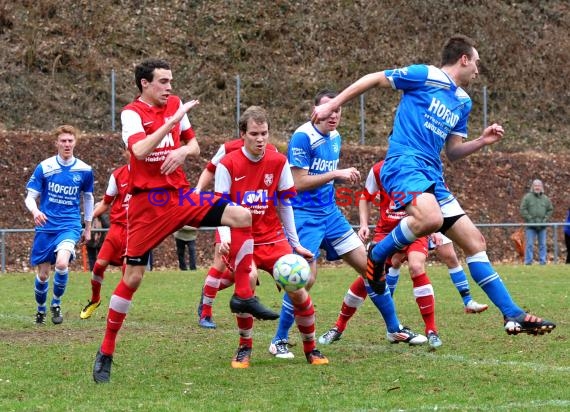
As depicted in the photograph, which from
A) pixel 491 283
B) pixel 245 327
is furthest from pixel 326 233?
pixel 491 283

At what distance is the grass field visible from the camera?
18.7 ft

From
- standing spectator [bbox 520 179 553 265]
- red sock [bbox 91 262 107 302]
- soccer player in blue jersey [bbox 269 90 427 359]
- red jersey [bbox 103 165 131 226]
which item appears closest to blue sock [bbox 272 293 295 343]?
soccer player in blue jersey [bbox 269 90 427 359]

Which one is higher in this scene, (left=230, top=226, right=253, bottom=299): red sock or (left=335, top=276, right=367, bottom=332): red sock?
(left=230, top=226, right=253, bottom=299): red sock

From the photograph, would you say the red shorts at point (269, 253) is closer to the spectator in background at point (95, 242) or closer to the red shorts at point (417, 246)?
the red shorts at point (417, 246)

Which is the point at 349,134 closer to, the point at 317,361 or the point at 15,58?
the point at 15,58

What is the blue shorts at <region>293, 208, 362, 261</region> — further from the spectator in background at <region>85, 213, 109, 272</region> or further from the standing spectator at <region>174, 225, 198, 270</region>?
the standing spectator at <region>174, 225, 198, 270</region>

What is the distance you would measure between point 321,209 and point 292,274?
1393 millimetres

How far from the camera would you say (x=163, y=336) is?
9.26 metres

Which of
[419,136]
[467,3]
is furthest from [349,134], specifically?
[419,136]

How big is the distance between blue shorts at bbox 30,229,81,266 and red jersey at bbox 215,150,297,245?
3.95m

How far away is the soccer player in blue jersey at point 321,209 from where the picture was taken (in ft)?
27.1

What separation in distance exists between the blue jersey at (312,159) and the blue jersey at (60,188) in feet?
11.5

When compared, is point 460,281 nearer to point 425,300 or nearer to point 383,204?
point 383,204

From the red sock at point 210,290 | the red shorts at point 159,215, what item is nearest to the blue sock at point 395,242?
the red shorts at point 159,215
